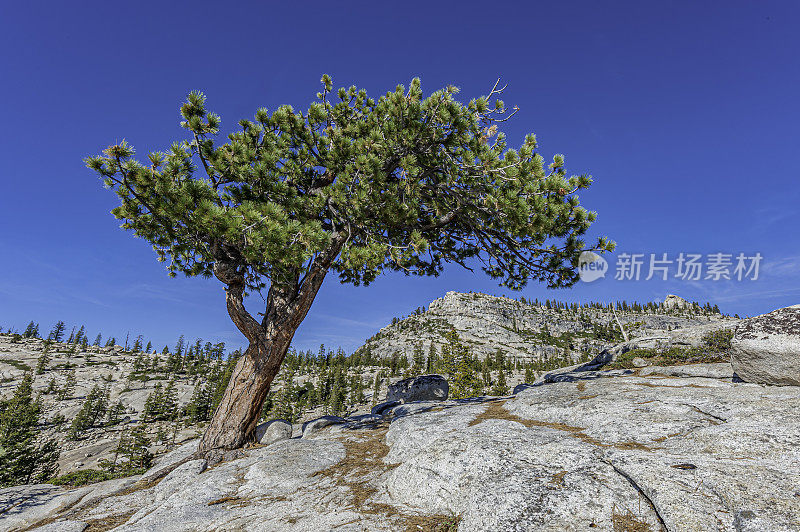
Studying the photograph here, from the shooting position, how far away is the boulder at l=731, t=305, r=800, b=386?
28.8ft

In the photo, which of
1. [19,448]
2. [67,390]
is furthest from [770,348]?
[67,390]

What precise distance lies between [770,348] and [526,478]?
948 cm

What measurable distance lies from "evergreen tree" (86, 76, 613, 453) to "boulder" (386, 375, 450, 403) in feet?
41.9

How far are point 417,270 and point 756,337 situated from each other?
1094cm

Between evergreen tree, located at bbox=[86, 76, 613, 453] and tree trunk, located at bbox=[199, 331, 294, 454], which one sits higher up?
evergreen tree, located at bbox=[86, 76, 613, 453]

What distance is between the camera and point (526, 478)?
459 centimetres

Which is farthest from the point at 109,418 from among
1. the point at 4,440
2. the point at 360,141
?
the point at 360,141

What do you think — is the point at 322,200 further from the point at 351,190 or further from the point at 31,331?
the point at 31,331

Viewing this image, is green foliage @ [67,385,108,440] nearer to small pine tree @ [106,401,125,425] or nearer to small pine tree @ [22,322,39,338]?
small pine tree @ [106,401,125,425]

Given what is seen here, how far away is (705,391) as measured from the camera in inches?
328

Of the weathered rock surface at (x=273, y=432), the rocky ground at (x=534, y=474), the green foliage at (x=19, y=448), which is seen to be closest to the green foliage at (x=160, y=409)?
the green foliage at (x=19, y=448)

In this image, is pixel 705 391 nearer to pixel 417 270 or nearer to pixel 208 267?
pixel 417 270

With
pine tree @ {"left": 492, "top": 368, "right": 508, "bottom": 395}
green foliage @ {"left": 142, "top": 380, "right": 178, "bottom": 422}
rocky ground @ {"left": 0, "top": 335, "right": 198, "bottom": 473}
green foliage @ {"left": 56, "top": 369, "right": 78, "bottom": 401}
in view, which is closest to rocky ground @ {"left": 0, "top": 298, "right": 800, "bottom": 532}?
pine tree @ {"left": 492, "top": 368, "right": 508, "bottom": 395}

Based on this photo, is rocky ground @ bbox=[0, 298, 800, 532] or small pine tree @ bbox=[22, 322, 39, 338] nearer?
rocky ground @ bbox=[0, 298, 800, 532]
